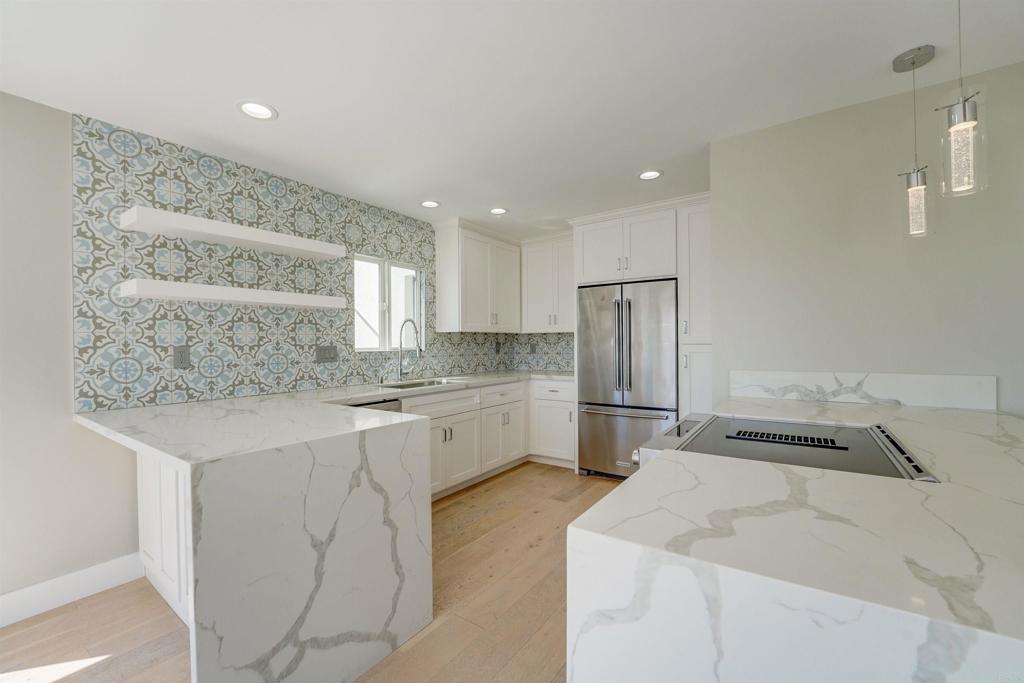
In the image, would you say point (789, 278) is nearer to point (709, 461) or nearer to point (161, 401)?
point (709, 461)

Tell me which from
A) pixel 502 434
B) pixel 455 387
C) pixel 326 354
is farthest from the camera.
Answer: pixel 502 434

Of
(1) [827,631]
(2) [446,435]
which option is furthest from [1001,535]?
(2) [446,435]

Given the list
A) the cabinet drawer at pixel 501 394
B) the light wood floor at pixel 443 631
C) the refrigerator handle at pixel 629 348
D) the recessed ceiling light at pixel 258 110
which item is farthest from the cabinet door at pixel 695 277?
the recessed ceiling light at pixel 258 110

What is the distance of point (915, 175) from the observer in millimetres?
1471

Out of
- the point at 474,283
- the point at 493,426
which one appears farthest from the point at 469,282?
the point at 493,426

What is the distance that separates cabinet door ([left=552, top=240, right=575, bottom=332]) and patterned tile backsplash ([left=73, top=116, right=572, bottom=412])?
5.84 ft

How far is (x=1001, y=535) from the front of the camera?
66 centimetres

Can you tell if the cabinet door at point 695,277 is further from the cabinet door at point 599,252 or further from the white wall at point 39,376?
the white wall at point 39,376

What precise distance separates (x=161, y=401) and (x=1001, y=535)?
309cm

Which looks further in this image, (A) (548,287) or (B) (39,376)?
Result: (A) (548,287)

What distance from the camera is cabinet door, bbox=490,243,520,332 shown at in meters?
4.25

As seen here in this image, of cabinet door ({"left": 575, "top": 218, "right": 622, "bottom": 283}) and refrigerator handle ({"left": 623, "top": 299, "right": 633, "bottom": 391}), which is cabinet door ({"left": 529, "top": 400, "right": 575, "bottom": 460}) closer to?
refrigerator handle ({"left": 623, "top": 299, "right": 633, "bottom": 391})

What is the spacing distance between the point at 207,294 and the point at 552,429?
113 inches

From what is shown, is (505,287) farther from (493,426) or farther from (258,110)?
(258,110)
